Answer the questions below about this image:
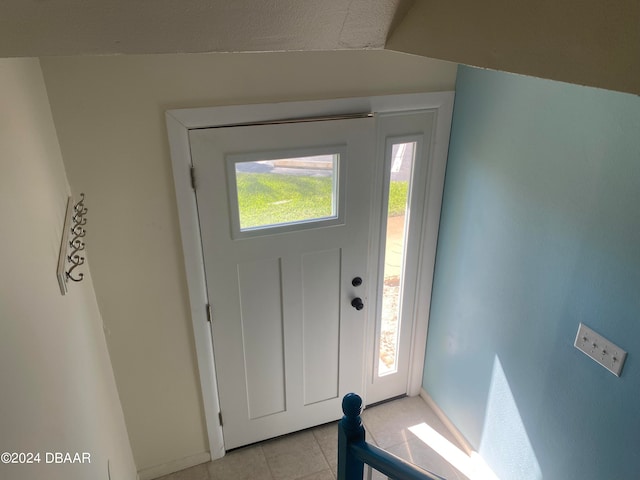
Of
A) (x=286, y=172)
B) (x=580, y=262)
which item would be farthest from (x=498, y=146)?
(x=286, y=172)

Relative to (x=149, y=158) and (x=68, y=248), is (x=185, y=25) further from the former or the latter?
(x=149, y=158)

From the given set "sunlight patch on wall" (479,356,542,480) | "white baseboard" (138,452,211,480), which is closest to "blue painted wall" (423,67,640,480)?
"sunlight patch on wall" (479,356,542,480)

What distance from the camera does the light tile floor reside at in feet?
8.22

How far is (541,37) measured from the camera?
62 centimetres

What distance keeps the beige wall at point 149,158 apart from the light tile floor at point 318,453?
1.25 ft

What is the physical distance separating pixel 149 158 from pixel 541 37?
5.34 ft

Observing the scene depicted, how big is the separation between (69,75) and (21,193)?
740 millimetres

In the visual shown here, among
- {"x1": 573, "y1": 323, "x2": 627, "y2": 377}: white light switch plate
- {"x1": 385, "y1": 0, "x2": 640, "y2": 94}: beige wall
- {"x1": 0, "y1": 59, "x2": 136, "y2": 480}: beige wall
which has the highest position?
{"x1": 385, "y1": 0, "x2": 640, "y2": 94}: beige wall

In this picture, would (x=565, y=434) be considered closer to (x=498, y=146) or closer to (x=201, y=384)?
(x=498, y=146)

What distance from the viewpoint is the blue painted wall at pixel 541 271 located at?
157 centimetres

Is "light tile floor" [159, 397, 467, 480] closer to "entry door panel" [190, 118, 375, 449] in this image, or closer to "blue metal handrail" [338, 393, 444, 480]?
"entry door panel" [190, 118, 375, 449]

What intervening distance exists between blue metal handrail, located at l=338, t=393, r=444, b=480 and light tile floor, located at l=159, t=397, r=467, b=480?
44.4 inches

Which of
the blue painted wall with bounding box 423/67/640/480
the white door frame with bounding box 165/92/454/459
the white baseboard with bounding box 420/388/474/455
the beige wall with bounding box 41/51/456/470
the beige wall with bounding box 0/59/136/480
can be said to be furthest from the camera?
the white baseboard with bounding box 420/388/474/455

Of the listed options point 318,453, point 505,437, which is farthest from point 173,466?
point 505,437
